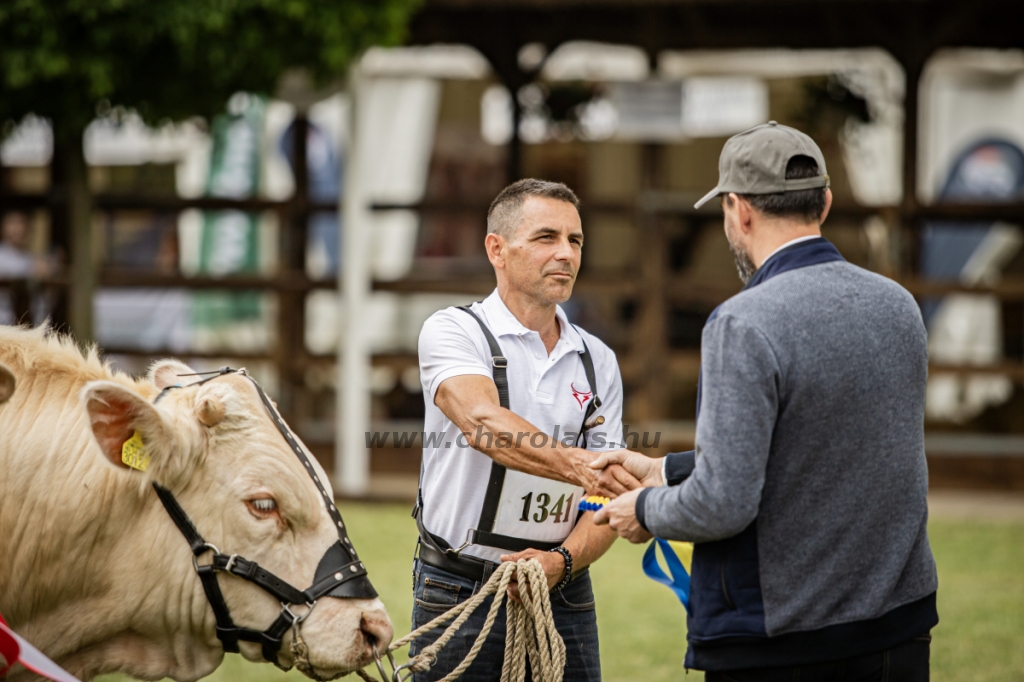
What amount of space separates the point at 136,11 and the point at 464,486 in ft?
15.9

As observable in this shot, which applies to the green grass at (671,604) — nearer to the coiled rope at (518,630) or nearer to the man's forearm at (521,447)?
the coiled rope at (518,630)

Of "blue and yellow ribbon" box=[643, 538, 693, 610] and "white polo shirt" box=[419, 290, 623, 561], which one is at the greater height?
"white polo shirt" box=[419, 290, 623, 561]

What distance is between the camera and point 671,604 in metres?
6.46

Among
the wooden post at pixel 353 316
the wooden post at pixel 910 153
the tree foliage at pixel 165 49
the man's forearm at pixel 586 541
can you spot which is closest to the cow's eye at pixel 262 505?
the man's forearm at pixel 586 541

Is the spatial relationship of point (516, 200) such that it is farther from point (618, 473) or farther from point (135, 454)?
point (135, 454)

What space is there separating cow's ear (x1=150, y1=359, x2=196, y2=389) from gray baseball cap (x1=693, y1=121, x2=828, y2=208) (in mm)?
1450

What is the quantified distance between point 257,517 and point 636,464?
93cm

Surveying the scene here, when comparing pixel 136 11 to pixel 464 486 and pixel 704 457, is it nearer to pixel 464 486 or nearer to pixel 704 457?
pixel 464 486

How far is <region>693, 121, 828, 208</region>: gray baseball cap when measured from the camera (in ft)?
7.66

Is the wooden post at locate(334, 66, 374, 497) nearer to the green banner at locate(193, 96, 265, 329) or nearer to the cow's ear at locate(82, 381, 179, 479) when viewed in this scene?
the green banner at locate(193, 96, 265, 329)

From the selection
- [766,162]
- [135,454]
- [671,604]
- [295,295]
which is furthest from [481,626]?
[295,295]

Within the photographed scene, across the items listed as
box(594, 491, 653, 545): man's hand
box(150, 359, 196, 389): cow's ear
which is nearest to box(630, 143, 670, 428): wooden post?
box(150, 359, 196, 389): cow's ear

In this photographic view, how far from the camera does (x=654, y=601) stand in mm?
6480

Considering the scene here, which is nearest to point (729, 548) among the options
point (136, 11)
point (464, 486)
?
point (464, 486)
